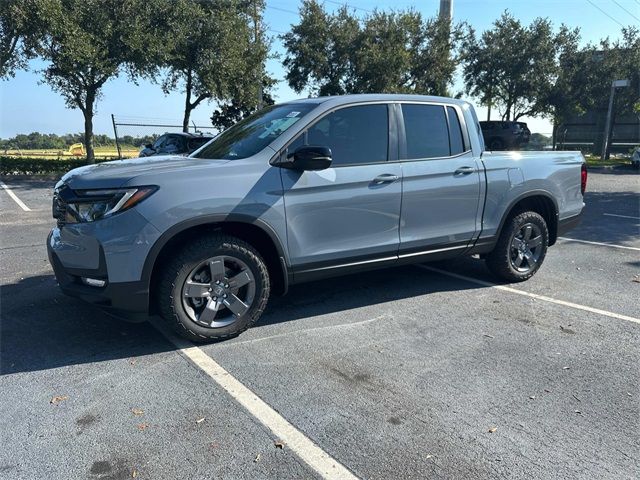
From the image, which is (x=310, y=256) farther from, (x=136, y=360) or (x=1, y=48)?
(x=1, y=48)

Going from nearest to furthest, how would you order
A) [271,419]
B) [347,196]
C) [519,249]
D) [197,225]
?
[271,419] < [197,225] < [347,196] < [519,249]

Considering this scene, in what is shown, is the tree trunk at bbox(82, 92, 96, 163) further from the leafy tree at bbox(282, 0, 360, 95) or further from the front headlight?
the front headlight

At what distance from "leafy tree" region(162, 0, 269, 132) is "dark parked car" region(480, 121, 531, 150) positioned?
527 inches

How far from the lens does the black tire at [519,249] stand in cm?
548

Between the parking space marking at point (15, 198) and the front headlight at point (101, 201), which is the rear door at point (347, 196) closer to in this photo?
the front headlight at point (101, 201)

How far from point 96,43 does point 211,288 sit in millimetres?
14957

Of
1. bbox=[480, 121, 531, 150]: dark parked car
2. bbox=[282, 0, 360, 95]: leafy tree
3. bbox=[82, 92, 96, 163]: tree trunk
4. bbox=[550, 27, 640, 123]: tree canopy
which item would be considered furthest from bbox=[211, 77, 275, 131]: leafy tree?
bbox=[550, 27, 640, 123]: tree canopy

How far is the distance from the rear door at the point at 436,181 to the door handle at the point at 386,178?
0.44 feet

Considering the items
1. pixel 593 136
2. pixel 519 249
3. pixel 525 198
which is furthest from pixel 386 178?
pixel 593 136

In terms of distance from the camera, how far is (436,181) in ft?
15.7

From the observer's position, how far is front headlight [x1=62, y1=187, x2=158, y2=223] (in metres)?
3.60

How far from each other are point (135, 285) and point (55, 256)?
83cm

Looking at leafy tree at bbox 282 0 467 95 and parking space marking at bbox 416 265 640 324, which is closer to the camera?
parking space marking at bbox 416 265 640 324

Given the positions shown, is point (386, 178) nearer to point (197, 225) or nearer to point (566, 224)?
point (197, 225)
